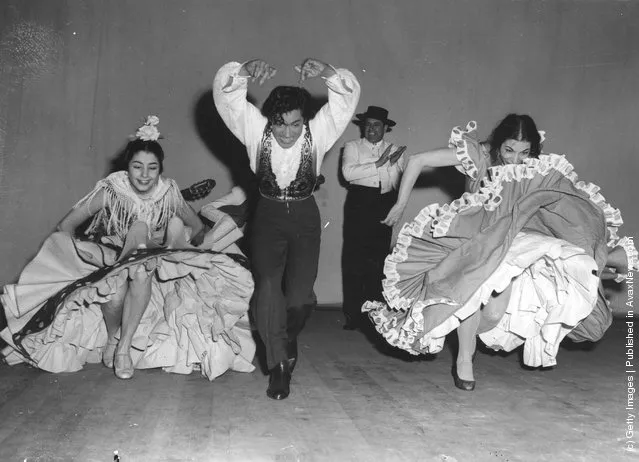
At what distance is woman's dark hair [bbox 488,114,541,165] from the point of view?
4.03m

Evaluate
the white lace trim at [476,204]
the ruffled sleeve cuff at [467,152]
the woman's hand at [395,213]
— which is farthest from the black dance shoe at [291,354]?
the ruffled sleeve cuff at [467,152]

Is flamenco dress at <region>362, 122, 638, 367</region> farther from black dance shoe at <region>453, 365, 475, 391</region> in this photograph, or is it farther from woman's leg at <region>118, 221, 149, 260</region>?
woman's leg at <region>118, 221, 149, 260</region>

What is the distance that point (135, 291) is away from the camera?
405 cm

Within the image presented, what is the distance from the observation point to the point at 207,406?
3.42 meters

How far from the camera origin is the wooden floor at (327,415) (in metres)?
2.81

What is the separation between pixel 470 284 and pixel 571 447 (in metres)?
0.95

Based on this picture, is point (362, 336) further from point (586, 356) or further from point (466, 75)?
point (466, 75)

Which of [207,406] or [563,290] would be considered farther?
[563,290]

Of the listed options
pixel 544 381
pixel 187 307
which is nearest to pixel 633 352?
pixel 544 381

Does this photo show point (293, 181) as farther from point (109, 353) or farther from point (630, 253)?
point (630, 253)

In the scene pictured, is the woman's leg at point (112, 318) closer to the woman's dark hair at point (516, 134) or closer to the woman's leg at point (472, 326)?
the woman's leg at point (472, 326)

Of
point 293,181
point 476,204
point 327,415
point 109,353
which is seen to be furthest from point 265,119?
point 109,353

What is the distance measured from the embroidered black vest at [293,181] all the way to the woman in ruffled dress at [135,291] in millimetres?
529

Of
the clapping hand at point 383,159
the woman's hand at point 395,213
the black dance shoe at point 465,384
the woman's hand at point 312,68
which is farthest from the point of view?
the clapping hand at point 383,159
